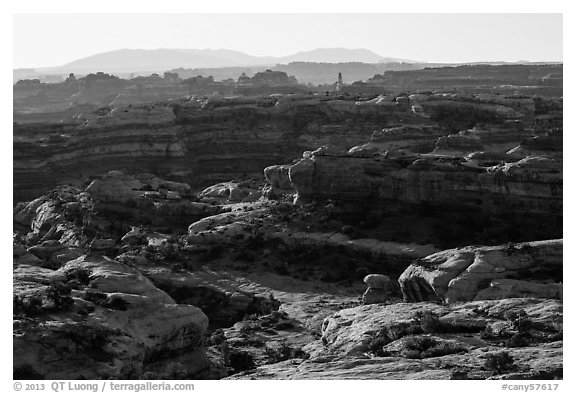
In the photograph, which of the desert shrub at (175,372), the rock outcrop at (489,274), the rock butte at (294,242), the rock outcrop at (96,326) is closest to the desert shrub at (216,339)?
the rock butte at (294,242)

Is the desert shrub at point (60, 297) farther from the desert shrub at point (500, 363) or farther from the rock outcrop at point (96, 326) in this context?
the desert shrub at point (500, 363)

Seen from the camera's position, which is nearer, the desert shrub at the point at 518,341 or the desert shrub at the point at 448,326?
the desert shrub at the point at 518,341

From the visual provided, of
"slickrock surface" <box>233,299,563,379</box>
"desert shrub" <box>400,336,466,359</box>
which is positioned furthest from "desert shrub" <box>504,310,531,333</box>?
"desert shrub" <box>400,336,466,359</box>

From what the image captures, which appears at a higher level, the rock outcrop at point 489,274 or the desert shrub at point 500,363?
the desert shrub at point 500,363

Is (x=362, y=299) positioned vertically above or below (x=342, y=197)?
below

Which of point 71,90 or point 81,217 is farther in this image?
point 71,90

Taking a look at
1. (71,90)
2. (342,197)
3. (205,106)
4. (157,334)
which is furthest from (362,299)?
(71,90)

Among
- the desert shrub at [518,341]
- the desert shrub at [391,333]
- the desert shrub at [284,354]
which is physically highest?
the desert shrub at [518,341]

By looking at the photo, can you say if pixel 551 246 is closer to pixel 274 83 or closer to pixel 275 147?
pixel 275 147

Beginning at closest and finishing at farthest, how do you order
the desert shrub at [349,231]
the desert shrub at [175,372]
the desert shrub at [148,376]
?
1. the desert shrub at [148,376]
2. the desert shrub at [175,372]
3. the desert shrub at [349,231]
